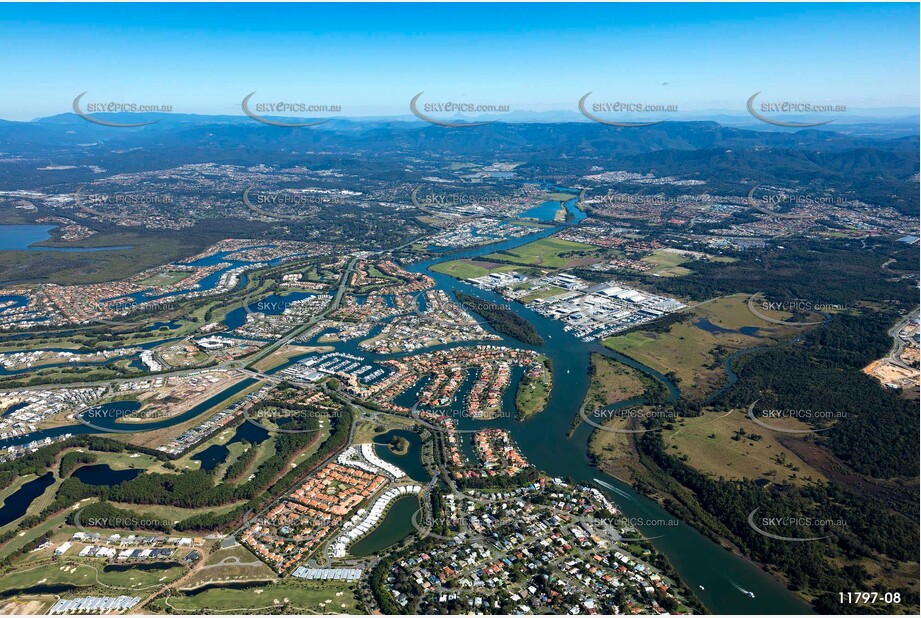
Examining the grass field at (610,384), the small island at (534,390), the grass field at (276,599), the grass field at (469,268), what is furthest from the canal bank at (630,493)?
the grass field at (469,268)

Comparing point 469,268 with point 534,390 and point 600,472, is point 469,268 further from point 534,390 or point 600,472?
point 600,472

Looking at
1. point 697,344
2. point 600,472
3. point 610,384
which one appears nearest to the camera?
point 600,472

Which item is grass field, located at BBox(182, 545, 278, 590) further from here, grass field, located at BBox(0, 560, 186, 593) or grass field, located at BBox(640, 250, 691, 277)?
grass field, located at BBox(640, 250, 691, 277)

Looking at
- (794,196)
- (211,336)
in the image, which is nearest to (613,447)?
(211,336)

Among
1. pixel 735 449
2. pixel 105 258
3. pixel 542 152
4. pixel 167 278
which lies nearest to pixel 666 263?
pixel 735 449

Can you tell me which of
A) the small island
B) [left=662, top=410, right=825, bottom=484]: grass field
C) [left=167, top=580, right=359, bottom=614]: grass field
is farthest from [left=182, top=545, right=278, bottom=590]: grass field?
[left=662, top=410, right=825, bottom=484]: grass field

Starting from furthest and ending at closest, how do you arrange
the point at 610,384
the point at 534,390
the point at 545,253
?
1. the point at 545,253
2. the point at 610,384
3. the point at 534,390

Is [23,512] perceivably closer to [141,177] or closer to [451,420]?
[451,420]
